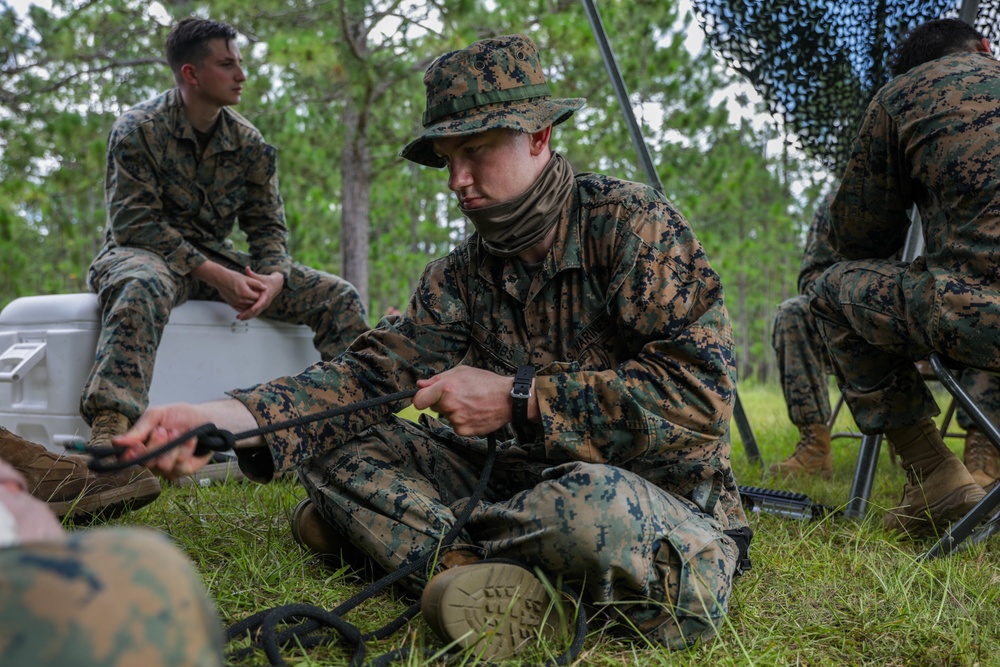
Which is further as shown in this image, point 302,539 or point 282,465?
point 302,539

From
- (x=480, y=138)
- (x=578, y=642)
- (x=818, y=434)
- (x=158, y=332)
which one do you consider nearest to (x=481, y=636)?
(x=578, y=642)

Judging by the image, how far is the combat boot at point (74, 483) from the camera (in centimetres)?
244

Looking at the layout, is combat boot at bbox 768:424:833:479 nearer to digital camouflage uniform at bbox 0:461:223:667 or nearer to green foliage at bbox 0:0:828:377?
digital camouflage uniform at bbox 0:461:223:667

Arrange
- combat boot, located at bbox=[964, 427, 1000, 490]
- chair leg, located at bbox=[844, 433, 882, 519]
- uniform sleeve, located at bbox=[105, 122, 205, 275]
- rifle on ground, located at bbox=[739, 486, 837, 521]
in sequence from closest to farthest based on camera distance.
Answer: rifle on ground, located at bbox=[739, 486, 837, 521]
chair leg, located at bbox=[844, 433, 882, 519]
combat boot, located at bbox=[964, 427, 1000, 490]
uniform sleeve, located at bbox=[105, 122, 205, 275]

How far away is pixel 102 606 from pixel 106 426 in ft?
9.37

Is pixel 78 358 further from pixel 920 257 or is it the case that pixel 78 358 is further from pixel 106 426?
pixel 920 257

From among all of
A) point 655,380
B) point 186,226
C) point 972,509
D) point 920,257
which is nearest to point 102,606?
point 655,380

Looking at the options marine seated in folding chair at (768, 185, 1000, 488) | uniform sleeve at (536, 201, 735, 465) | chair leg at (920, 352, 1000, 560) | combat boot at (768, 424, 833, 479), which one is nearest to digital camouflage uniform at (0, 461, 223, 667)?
uniform sleeve at (536, 201, 735, 465)

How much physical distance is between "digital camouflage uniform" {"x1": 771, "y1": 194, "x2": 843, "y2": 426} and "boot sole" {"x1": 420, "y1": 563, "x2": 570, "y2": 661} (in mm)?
2701

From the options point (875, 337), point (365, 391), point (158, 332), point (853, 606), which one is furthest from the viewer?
point (158, 332)

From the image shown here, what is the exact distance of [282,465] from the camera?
6.43 ft

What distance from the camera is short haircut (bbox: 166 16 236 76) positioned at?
12.8 feet

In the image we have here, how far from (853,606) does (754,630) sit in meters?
0.32

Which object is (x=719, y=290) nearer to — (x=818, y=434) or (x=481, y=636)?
(x=481, y=636)
